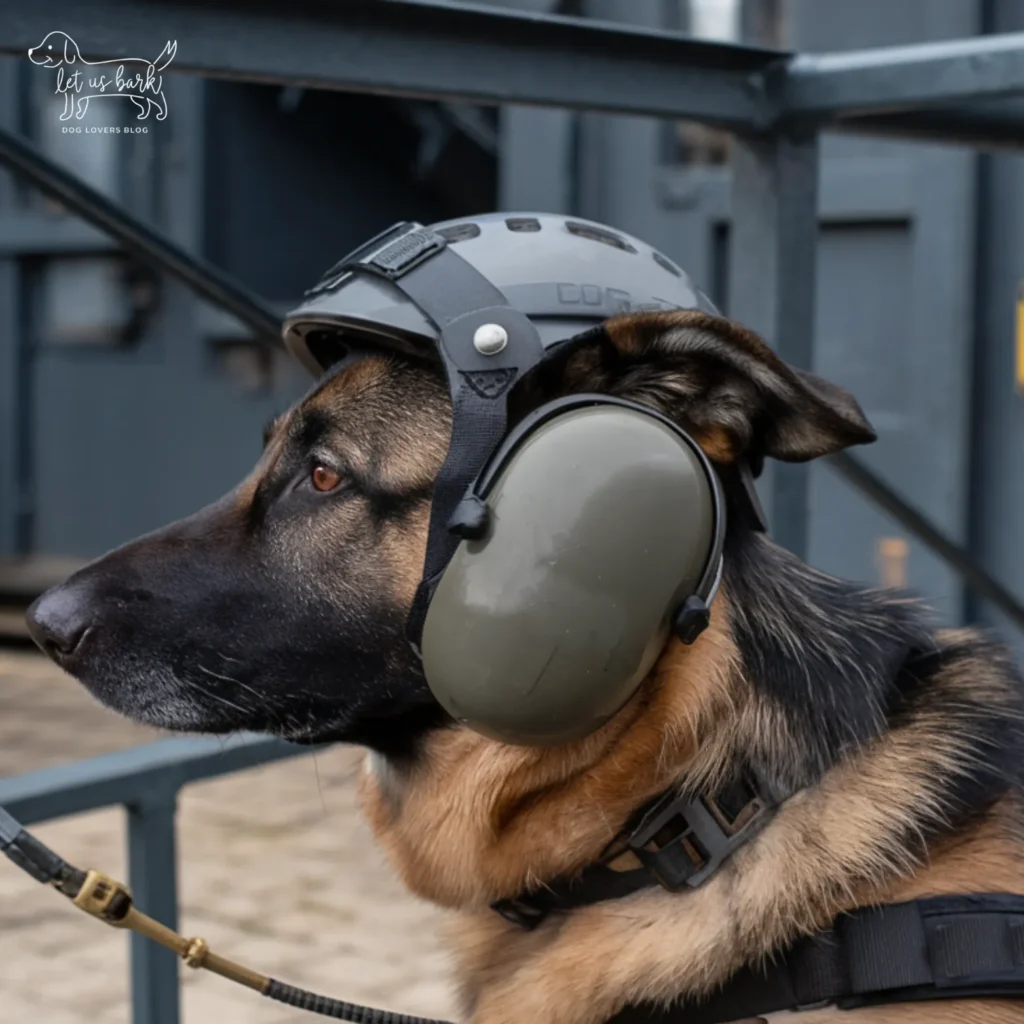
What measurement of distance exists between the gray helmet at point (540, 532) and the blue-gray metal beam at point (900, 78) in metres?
0.85

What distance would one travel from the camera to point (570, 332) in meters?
1.87

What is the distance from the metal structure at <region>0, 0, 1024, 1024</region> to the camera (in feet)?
6.38

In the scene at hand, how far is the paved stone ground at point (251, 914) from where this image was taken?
13.1ft

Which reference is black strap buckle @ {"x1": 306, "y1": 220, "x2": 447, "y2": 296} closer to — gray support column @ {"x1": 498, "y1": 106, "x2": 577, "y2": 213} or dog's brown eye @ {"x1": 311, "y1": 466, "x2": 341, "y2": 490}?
dog's brown eye @ {"x1": 311, "y1": 466, "x2": 341, "y2": 490}

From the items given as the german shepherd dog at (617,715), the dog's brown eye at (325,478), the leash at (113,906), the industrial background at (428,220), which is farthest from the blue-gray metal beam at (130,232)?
the leash at (113,906)

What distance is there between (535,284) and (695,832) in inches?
28.3

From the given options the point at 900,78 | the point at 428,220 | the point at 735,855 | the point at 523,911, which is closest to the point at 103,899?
the point at 523,911

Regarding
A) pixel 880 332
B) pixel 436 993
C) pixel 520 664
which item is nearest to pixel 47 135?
pixel 880 332

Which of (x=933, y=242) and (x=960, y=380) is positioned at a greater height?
(x=933, y=242)

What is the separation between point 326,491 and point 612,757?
1.75 ft

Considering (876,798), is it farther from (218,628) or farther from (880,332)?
(880,332)

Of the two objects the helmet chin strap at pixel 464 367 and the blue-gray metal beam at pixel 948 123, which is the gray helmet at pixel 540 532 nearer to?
the helmet chin strap at pixel 464 367

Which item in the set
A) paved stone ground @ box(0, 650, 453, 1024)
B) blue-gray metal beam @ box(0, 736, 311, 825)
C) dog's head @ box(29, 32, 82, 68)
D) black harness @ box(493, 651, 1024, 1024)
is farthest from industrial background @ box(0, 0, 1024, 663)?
black harness @ box(493, 651, 1024, 1024)

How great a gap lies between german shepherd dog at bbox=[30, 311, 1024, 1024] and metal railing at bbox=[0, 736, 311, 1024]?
0.22 meters
